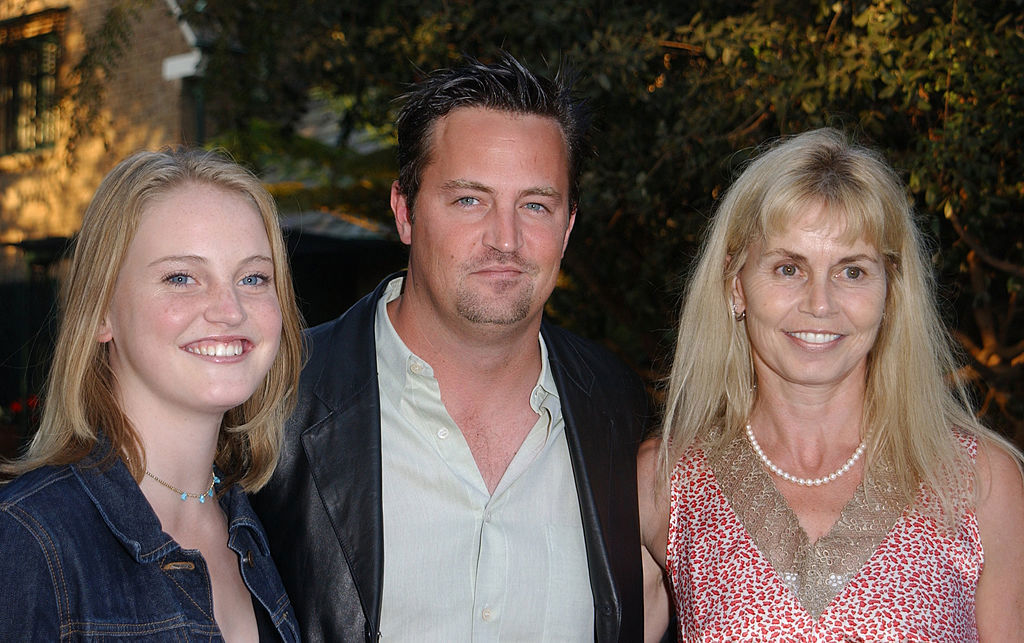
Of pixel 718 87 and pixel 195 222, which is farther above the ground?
pixel 718 87

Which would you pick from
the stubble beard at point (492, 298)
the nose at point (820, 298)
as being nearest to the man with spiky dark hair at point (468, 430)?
the stubble beard at point (492, 298)

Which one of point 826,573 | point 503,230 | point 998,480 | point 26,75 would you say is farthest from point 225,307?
Result: point 26,75

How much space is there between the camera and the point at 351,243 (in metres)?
8.69

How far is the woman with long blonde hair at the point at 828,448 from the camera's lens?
2551 mm

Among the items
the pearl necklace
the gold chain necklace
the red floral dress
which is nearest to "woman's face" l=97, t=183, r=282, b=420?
the gold chain necklace

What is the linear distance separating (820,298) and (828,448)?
0.49 meters

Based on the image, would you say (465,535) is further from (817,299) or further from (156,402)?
(817,299)

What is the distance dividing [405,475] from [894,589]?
1.34 m

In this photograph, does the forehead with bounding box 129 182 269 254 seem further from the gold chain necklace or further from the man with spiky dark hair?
the man with spiky dark hair

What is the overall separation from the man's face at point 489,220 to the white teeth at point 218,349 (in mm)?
814

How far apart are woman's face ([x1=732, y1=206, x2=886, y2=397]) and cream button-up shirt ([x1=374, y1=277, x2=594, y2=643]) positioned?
759 millimetres

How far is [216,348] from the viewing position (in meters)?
2.22

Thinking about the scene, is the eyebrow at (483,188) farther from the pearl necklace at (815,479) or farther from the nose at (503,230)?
the pearl necklace at (815,479)

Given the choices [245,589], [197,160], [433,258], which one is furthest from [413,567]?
[197,160]
